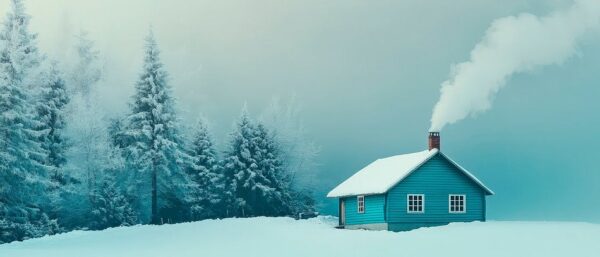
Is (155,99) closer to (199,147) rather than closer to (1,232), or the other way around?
(199,147)

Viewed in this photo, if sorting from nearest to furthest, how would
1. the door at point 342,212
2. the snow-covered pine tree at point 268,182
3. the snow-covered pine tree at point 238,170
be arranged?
the door at point 342,212 → the snow-covered pine tree at point 238,170 → the snow-covered pine tree at point 268,182

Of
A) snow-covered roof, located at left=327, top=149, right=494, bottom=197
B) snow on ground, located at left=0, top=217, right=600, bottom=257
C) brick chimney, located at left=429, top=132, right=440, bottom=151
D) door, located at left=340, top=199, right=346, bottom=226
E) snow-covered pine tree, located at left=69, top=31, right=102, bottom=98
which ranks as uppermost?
snow-covered pine tree, located at left=69, top=31, right=102, bottom=98

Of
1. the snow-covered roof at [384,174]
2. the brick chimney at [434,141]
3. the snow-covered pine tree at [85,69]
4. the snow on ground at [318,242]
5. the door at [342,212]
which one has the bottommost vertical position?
the snow on ground at [318,242]

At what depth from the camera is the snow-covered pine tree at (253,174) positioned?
72000mm

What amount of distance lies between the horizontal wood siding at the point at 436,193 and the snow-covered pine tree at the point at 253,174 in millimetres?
23620

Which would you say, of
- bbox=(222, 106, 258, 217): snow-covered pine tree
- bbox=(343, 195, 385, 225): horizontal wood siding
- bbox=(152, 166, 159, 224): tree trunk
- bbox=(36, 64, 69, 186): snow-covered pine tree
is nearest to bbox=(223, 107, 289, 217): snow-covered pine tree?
bbox=(222, 106, 258, 217): snow-covered pine tree

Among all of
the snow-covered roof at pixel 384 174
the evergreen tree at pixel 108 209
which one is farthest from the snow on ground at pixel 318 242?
the evergreen tree at pixel 108 209

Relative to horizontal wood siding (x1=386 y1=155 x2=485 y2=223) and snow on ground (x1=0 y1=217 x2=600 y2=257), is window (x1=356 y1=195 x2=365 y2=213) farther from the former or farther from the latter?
horizontal wood siding (x1=386 y1=155 x2=485 y2=223)

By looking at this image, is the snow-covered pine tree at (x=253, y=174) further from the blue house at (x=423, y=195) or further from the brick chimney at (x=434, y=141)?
the brick chimney at (x=434, y=141)

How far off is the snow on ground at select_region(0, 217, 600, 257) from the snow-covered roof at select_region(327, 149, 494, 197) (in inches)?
150

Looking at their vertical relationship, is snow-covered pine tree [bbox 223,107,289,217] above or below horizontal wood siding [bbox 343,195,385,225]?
above

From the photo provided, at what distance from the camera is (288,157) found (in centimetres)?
7712

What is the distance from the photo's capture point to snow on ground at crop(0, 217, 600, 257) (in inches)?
1379

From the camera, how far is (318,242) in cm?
4144
